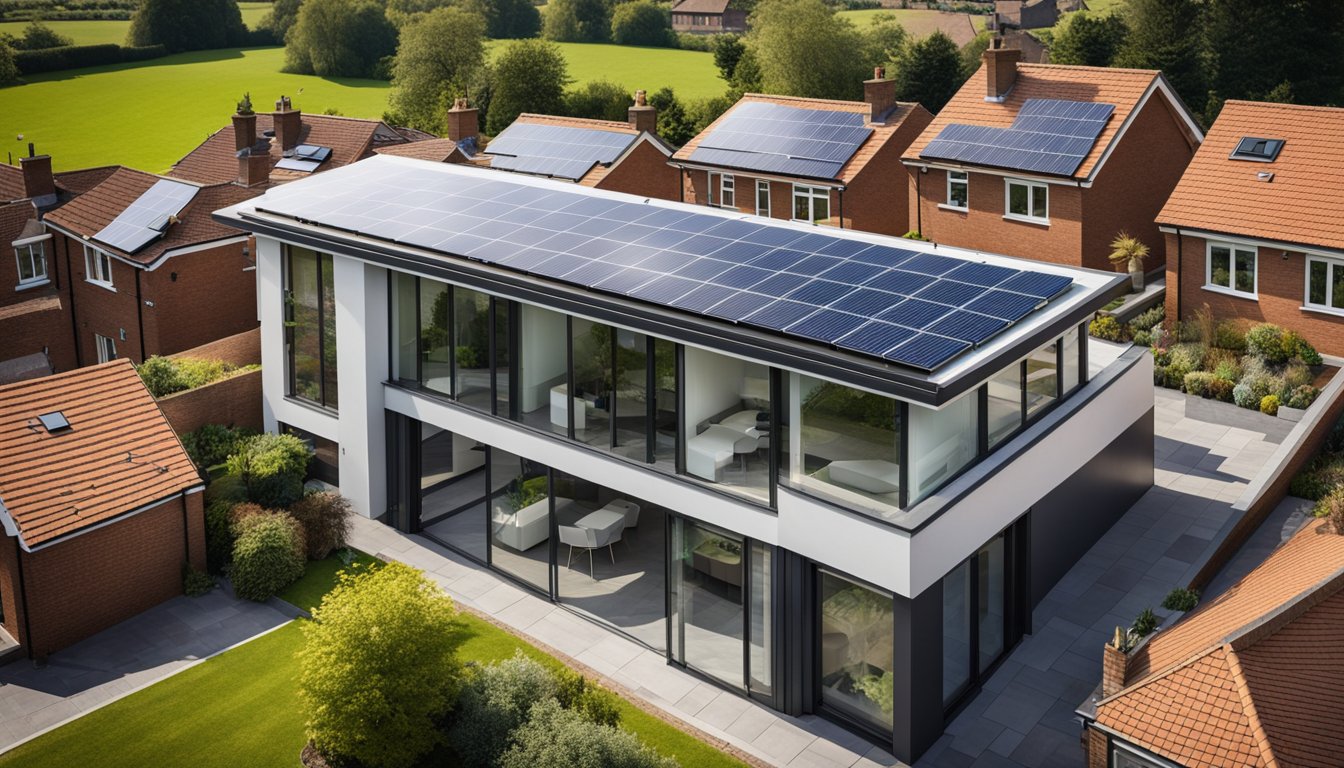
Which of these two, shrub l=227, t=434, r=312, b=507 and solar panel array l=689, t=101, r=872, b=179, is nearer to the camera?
shrub l=227, t=434, r=312, b=507

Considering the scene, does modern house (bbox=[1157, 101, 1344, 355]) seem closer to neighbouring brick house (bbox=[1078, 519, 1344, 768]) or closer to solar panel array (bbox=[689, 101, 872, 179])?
solar panel array (bbox=[689, 101, 872, 179])

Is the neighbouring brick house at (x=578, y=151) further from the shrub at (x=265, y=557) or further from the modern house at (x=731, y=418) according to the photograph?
the shrub at (x=265, y=557)

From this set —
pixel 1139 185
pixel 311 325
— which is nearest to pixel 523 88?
pixel 1139 185

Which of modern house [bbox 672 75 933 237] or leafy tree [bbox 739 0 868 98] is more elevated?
leafy tree [bbox 739 0 868 98]

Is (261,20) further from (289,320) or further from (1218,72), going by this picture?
(289,320)

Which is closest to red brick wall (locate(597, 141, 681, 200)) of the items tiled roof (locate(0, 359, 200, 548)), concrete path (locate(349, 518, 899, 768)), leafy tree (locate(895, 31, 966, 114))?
concrete path (locate(349, 518, 899, 768))

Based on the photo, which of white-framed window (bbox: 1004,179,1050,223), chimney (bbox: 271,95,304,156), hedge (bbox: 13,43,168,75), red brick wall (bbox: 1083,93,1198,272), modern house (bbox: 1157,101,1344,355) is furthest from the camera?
hedge (bbox: 13,43,168,75)

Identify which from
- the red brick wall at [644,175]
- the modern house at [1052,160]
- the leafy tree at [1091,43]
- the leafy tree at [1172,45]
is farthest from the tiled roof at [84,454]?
the leafy tree at [1091,43]

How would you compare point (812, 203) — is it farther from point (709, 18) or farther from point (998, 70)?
point (709, 18)
